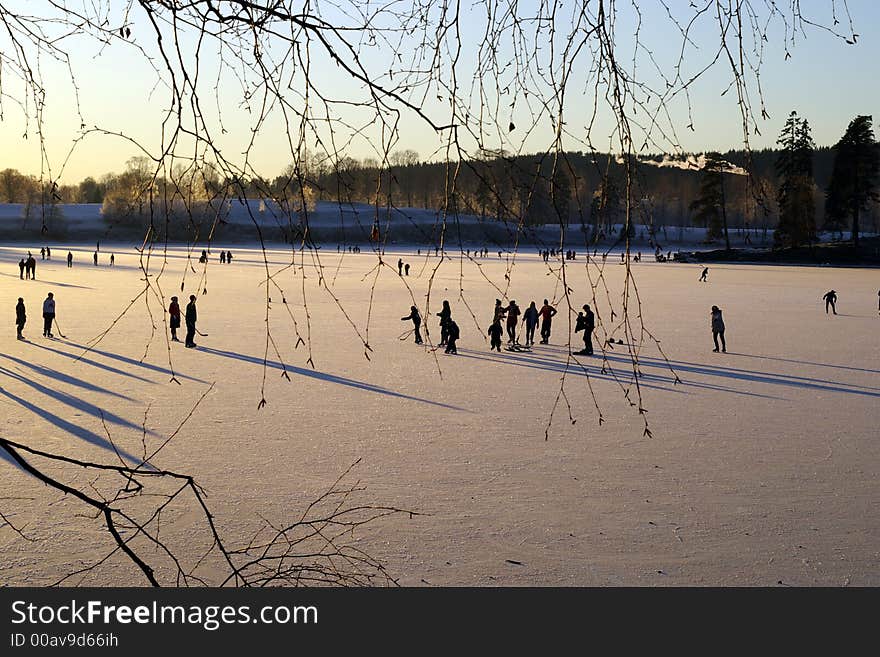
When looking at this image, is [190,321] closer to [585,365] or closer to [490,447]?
[585,365]

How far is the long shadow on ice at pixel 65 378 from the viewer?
1365cm

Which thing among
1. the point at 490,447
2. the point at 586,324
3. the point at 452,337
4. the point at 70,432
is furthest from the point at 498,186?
the point at 452,337

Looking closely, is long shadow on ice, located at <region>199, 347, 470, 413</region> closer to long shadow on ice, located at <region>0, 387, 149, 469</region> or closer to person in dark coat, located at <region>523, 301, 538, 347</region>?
long shadow on ice, located at <region>0, 387, 149, 469</region>

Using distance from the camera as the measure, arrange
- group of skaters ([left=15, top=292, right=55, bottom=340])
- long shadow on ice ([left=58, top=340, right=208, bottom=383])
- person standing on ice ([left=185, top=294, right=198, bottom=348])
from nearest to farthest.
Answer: long shadow on ice ([left=58, top=340, right=208, bottom=383]), person standing on ice ([left=185, top=294, right=198, bottom=348]), group of skaters ([left=15, top=292, right=55, bottom=340])

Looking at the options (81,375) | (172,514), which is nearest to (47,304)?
(81,375)

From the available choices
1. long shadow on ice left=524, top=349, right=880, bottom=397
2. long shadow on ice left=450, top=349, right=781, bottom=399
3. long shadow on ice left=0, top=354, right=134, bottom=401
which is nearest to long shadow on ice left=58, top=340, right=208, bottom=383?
long shadow on ice left=0, top=354, right=134, bottom=401

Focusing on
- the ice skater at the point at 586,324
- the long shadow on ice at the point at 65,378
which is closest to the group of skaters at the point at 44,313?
the long shadow on ice at the point at 65,378

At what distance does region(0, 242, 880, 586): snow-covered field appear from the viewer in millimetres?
6883

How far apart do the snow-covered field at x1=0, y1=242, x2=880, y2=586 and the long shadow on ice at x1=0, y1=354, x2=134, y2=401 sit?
0.11 meters

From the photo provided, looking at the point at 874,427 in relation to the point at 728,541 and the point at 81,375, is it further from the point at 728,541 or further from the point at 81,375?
the point at 81,375

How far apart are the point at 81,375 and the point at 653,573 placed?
462 inches

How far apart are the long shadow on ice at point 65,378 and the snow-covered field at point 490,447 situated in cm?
11

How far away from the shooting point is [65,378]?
14891 mm

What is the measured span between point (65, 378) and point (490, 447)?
8.35 metres
